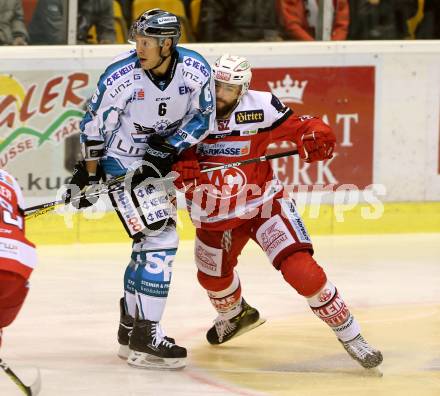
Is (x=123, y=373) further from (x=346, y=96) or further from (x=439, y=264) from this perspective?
(x=346, y=96)

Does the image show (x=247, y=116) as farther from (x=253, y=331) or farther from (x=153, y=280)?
(x=253, y=331)

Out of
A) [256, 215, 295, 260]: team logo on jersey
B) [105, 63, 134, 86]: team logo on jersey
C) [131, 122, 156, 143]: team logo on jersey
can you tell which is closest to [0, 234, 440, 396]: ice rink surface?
[256, 215, 295, 260]: team logo on jersey

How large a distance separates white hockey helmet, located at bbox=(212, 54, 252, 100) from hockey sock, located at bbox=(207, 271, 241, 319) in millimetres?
835

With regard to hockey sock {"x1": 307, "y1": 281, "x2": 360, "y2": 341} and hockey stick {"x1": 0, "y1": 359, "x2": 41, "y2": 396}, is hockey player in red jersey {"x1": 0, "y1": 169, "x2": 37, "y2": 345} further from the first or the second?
hockey sock {"x1": 307, "y1": 281, "x2": 360, "y2": 341}

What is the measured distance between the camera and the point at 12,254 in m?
3.83

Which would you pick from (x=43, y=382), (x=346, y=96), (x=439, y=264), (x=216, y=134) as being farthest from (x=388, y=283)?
(x=43, y=382)

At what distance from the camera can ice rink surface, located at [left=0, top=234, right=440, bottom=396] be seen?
481 centimetres

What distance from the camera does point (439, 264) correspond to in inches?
271

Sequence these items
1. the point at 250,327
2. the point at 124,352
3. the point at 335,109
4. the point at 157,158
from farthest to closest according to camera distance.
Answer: the point at 335,109 < the point at 250,327 < the point at 124,352 < the point at 157,158

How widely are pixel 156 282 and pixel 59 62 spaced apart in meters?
2.41

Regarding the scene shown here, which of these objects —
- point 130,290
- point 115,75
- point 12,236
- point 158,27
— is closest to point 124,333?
point 130,290

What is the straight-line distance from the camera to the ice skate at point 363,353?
4.89 meters

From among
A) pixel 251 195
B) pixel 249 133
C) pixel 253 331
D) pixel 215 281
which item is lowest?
pixel 253 331

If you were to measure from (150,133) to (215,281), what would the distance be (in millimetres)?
691
